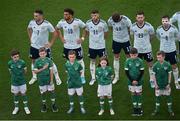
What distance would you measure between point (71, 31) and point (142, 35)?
1.97 metres

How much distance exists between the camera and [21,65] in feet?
41.3

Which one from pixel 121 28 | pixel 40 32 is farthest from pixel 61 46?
pixel 121 28

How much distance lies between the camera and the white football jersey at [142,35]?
13453 mm

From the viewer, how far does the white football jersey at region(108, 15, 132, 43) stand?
1388 cm

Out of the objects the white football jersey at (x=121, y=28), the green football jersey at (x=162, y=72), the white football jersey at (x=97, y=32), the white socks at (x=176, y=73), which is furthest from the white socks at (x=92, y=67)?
the green football jersey at (x=162, y=72)

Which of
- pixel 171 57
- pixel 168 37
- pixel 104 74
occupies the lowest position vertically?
pixel 104 74

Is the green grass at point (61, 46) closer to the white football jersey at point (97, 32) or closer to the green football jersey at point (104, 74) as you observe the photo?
the green football jersey at point (104, 74)

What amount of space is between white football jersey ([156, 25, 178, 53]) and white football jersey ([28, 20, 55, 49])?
3.00 m

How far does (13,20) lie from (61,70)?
13.1 ft

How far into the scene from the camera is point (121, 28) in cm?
1402

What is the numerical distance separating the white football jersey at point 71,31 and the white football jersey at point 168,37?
2166 millimetres

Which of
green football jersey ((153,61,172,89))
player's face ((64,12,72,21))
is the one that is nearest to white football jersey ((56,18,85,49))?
player's face ((64,12,72,21))

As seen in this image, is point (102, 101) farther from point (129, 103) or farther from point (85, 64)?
point (85, 64)

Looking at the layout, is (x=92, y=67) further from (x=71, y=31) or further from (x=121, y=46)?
(x=71, y=31)
